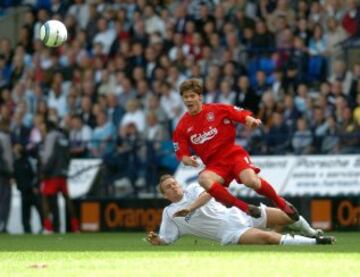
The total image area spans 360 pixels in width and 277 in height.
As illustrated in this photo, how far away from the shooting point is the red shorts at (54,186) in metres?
23.5

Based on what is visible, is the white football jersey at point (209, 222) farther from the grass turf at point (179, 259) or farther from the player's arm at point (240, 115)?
the player's arm at point (240, 115)

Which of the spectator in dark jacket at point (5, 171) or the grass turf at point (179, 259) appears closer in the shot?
the grass turf at point (179, 259)

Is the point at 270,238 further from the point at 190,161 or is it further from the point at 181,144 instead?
the point at 181,144

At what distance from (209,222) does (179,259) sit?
258cm

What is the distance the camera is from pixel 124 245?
691 inches

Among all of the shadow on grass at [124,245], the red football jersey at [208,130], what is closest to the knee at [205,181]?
the red football jersey at [208,130]

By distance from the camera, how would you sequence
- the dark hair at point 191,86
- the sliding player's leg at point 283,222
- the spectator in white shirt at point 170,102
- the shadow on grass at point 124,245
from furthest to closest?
the spectator in white shirt at point 170,102, the dark hair at point 191,86, the sliding player's leg at point 283,222, the shadow on grass at point 124,245

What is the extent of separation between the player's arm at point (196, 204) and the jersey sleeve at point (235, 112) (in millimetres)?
1093

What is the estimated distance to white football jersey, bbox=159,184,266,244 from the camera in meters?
16.0

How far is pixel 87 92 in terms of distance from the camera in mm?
26078

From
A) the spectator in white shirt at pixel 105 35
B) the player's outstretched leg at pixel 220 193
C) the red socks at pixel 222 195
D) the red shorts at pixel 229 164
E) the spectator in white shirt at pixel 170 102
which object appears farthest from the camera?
the spectator in white shirt at pixel 105 35

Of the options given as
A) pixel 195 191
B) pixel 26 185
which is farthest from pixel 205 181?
pixel 26 185

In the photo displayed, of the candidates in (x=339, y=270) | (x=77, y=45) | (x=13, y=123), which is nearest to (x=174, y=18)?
(x=77, y=45)

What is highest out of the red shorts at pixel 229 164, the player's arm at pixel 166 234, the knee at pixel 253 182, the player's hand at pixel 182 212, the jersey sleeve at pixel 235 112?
the jersey sleeve at pixel 235 112
